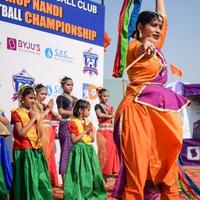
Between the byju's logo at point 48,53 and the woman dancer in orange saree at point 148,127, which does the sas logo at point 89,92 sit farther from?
the woman dancer in orange saree at point 148,127

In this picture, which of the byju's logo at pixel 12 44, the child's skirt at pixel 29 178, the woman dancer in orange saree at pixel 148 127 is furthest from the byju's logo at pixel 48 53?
the woman dancer in orange saree at pixel 148 127

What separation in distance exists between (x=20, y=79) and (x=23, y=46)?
1.50 ft

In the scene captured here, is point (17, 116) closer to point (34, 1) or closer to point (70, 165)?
point (70, 165)

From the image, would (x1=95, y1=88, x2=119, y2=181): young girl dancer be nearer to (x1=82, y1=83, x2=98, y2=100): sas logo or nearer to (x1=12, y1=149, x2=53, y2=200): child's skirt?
(x1=82, y1=83, x2=98, y2=100): sas logo

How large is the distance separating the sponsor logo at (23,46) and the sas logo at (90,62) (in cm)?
102

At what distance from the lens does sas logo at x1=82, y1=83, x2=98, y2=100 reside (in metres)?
6.83

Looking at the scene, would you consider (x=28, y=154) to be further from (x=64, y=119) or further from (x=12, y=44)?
(x=12, y=44)

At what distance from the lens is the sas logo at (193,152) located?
10467 millimetres

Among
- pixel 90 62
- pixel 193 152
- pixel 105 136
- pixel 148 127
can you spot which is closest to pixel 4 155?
pixel 105 136

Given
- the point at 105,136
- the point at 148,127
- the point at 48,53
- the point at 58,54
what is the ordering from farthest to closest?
1. the point at 105,136
2. the point at 58,54
3. the point at 48,53
4. the point at 148,127

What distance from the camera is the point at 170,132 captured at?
2604 mm

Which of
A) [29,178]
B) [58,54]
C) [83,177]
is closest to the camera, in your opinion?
[29,178]

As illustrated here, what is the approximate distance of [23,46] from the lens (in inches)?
228

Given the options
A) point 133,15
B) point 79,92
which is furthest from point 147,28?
point 79,92
